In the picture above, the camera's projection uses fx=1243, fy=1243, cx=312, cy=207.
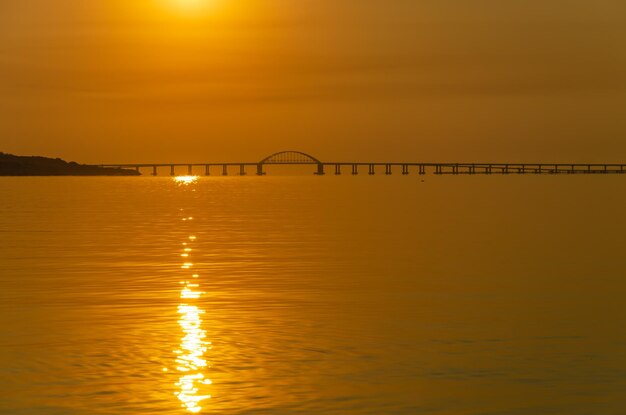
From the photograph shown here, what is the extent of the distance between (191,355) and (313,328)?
3.22 meters

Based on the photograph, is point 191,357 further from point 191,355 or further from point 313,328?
point 313,328

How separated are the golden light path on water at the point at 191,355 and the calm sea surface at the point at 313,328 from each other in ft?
0.14

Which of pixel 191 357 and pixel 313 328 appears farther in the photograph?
pixel 313 328

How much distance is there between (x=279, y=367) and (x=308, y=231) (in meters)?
34.1

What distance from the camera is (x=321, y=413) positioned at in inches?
567

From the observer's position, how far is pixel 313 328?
20547mm

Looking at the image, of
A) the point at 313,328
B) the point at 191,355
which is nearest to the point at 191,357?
the point at 191,355

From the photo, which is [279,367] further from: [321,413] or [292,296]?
[292,296]

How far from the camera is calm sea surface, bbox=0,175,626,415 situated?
15281mm

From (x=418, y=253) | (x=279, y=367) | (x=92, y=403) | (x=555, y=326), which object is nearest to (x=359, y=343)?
(x=279, y=367)

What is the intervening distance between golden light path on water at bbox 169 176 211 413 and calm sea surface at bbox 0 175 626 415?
4cm

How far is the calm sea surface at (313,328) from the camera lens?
1528cm

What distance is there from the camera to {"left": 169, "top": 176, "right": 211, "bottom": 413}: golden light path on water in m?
15.1

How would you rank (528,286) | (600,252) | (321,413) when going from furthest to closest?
(600,252)
(528,286)
(321,413)
